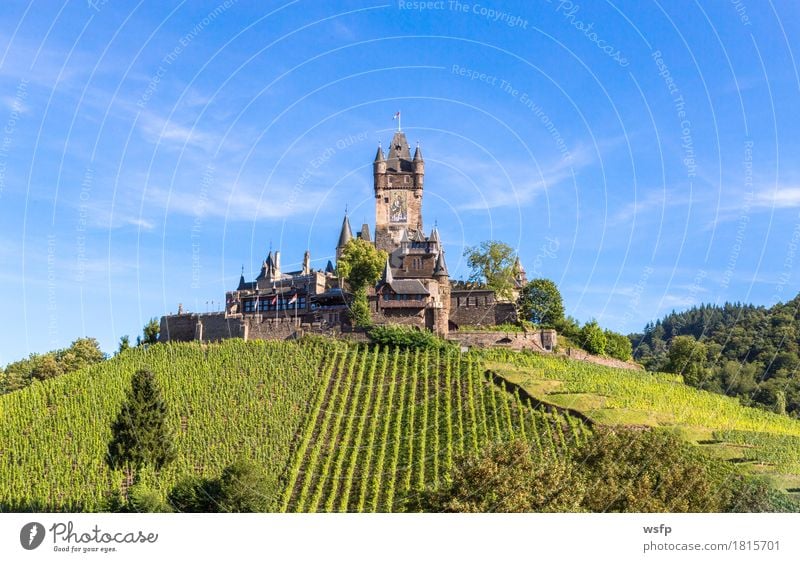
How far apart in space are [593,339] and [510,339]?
8593mm

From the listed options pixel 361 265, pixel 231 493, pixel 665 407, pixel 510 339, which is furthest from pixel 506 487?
pixel 361 265

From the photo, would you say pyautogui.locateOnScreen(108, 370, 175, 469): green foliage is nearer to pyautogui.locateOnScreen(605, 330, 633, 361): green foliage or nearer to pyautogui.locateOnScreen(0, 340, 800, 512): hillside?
pyautogui.locateOnScreen(0, 340, 800, 512): hillside

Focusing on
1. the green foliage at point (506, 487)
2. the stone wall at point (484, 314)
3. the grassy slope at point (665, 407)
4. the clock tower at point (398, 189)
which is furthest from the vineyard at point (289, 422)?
the clock tower at point (398, 189)

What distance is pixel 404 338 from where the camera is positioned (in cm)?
6431

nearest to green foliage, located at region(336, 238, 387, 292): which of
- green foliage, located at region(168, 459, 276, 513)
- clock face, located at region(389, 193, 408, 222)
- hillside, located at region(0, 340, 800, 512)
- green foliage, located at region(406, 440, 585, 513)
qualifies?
hillside, located at region(0, 340, 800, 512)

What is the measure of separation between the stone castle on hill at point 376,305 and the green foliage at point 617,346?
25.3 feet

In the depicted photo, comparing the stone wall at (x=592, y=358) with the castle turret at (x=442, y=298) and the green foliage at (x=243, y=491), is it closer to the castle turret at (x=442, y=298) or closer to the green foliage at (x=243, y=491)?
the castle turret at (x=442, y=298)

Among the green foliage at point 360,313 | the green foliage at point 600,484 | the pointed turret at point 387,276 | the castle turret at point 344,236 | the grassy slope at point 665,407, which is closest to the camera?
the green foliage at point 600,484

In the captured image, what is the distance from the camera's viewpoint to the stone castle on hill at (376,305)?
223ft

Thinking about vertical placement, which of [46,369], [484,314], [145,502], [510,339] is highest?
[484,314]

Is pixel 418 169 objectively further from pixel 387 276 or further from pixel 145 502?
pixel 145 502

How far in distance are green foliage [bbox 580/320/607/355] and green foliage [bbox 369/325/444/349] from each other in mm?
13312

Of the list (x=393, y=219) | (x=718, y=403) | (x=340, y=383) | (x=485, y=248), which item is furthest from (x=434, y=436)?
(x=393, y=219)

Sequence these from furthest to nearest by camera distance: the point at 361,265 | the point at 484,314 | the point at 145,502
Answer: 1. the point at 484,314
2. the point at 361,265
3. the point at 145,502
